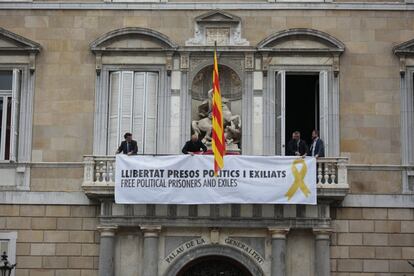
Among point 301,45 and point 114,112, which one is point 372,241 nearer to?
point 301,45

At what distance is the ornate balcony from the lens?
88.6 ft

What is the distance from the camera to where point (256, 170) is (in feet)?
88.6

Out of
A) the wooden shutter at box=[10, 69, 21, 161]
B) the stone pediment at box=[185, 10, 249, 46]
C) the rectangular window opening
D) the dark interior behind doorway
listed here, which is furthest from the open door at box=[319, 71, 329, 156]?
the wooden shutter at box=[10, 69, 21, 161]

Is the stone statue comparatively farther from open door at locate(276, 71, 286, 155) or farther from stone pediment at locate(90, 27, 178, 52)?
stone pediment at locate(90, 27, 178, 52)

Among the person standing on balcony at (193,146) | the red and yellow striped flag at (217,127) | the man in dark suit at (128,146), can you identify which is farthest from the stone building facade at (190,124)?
the red and yellow striped flag at (217,127)

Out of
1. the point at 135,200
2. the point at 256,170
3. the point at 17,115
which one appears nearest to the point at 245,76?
the point at 256,170

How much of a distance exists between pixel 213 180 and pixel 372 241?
485 centimetres

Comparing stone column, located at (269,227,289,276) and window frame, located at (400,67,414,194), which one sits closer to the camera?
stone column, located at (269,227,289,276)

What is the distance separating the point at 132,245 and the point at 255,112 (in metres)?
5.22

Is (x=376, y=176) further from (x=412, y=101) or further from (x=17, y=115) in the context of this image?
(x=17, y=115)

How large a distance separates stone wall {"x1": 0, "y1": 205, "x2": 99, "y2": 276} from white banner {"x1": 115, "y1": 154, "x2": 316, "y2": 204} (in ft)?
5.58

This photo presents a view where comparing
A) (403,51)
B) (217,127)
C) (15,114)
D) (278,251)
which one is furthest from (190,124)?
(403,51)

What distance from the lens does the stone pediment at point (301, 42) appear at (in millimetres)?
28609

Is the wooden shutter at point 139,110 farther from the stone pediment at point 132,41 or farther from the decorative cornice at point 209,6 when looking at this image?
the decorative cornice at point 209,6
